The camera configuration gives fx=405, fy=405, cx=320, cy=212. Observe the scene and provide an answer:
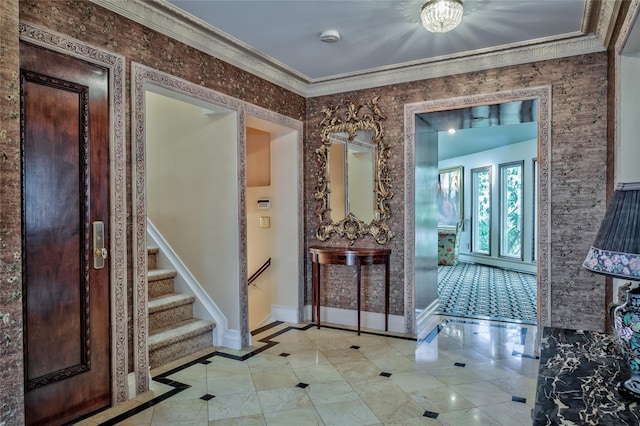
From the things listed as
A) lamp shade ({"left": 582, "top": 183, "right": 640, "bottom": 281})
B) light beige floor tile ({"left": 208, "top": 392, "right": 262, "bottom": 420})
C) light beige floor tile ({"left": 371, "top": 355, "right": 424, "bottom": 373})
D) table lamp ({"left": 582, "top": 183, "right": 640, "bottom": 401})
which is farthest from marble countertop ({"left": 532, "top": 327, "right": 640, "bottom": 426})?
light beige floor tile ({"left": 208, "top": 392, "right": 262, "bottom": 420})

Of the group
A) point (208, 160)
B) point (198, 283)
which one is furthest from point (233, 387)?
point (208, 160)

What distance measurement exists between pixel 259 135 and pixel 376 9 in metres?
2.45

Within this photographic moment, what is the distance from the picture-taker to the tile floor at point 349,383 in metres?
2.62

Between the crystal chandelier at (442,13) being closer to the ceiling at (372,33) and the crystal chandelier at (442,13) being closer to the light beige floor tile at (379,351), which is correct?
the ceiling at (372,33)

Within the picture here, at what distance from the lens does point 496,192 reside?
33.3 ft

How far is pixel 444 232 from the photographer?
10609 mm

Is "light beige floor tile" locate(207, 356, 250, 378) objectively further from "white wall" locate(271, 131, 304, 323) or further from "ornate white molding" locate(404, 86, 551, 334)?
"ornate white molding" locate(404, 86, 551, 334)

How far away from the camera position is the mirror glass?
456cm

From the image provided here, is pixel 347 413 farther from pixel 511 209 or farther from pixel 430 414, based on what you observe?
pixel 511 209

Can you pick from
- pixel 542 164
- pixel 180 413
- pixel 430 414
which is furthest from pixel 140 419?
pixel 542 164

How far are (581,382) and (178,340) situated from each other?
3.17 meters

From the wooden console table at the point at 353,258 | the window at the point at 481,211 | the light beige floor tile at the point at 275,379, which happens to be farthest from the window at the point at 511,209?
the light beige floor tile at the point at 275,379

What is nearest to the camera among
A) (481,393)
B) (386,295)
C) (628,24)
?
(628,24)

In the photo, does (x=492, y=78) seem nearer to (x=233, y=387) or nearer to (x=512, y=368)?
(x=512, y=368)
